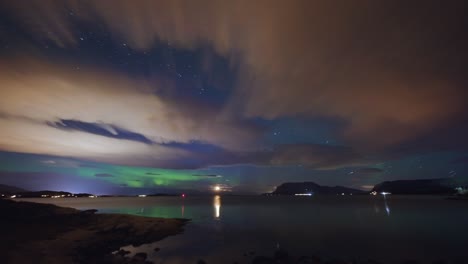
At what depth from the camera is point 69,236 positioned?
3809cm

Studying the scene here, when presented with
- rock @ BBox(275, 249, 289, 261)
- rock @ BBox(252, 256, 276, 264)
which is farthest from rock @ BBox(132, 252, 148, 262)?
rock @ BBox(275, 249, 289, 261)

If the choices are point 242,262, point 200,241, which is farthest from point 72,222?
point 242,262

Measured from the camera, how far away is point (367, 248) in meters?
40.3

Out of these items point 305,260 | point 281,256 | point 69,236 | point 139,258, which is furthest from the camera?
point 69,236

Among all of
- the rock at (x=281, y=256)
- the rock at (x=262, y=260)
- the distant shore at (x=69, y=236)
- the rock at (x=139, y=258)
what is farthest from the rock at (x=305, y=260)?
the distant shore at (x=69, y=236)

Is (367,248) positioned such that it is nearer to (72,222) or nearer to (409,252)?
(409,252)

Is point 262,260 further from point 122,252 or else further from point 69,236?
point 69,236

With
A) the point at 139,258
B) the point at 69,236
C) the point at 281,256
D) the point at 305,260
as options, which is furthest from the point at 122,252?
the point at 305,260

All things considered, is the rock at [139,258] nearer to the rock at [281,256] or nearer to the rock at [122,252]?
the rock at [122,252]

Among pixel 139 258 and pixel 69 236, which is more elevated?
pixel 69 236

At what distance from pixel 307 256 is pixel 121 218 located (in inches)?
1568

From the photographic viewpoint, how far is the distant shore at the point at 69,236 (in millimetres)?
28281

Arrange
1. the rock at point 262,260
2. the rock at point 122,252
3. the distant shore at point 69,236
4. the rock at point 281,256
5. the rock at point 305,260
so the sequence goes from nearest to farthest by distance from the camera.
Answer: the distant shore at point 69,236
the rock at point 262,260
the rock at point 305,260
the rock at point 122,252
the rock at point 281,256

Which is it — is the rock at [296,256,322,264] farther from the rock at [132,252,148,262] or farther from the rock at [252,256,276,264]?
the rock at [132,252,148,262]
